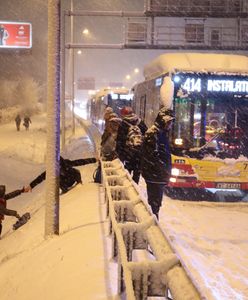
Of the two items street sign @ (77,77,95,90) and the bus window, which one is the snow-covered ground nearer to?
the bus window

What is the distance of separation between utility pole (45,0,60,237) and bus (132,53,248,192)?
4.64 meters

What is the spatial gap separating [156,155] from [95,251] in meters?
2.26

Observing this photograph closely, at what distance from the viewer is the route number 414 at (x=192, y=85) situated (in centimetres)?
1187

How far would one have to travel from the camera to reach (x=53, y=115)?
299 inches

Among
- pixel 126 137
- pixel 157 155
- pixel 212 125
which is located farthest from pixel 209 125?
pixel 157 155

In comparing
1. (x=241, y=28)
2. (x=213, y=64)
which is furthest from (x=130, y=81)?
(x=213, y=64)

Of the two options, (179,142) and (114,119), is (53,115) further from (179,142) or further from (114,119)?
(179,142)

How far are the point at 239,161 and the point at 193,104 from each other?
1773mm

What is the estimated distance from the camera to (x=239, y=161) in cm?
1198

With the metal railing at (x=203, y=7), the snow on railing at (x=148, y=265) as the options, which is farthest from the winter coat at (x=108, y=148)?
the metal railing at (x=203, y=7)

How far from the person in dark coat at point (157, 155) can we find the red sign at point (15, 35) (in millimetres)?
34882

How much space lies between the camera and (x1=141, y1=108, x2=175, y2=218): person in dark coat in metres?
7.66

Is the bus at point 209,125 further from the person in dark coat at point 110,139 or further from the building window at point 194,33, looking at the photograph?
the building window at point 194,33

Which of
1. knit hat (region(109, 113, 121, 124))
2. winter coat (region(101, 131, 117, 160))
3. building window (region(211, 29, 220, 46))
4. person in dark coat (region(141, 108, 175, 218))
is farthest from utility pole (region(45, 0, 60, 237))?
building window (region(211, 29, 220, 46))
